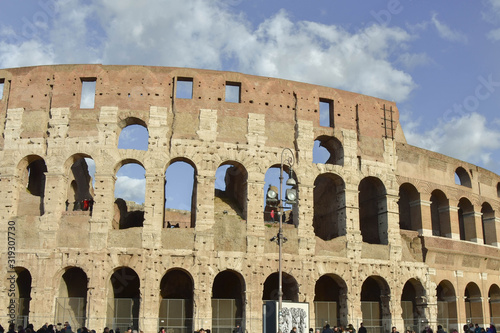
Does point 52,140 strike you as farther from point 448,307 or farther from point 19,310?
point 448,307

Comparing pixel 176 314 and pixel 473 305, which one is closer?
pixel 176 314

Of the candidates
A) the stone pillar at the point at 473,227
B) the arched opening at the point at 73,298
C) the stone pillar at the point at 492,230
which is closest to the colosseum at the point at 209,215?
the arched opening at the point at 73,298

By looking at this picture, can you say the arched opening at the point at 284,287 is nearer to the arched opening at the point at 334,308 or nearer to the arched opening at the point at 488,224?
the arched opening at the point at 334,308

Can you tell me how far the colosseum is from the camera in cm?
2352

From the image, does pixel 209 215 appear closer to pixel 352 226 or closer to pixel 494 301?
pixel 352 226

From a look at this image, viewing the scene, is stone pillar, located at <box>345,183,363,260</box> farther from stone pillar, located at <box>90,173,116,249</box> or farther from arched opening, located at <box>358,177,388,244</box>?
stone pillar, located at <box>90,173,116,249</box>

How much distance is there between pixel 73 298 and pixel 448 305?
18.3 m

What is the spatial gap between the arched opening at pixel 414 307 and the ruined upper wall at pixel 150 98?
9085 mm

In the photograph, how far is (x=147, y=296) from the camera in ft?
75.9

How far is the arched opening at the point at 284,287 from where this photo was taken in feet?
81.8

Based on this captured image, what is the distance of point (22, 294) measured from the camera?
82.5ft

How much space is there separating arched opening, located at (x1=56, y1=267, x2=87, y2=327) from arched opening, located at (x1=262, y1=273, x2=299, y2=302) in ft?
26.4

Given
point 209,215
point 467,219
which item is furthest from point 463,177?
point 209,215

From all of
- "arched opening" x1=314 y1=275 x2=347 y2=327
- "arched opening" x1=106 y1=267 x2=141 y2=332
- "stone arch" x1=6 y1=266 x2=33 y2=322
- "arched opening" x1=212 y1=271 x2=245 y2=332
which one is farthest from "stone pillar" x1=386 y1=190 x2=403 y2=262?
"stone arch" x1=6 y1=266 x2=33 y2=322
